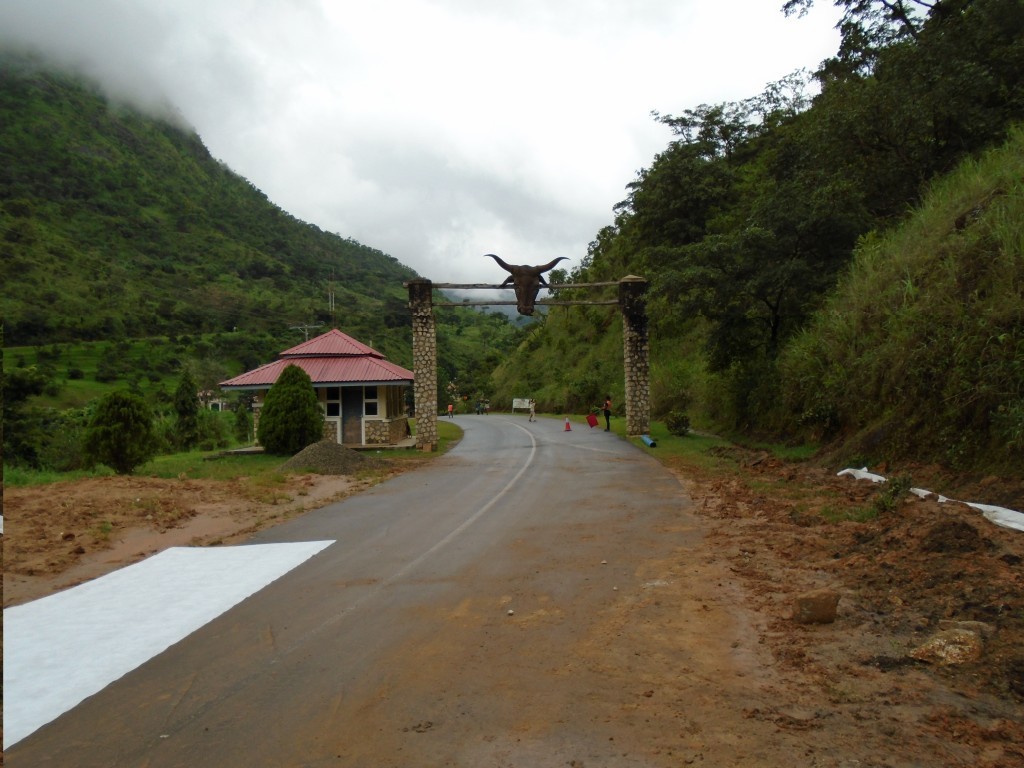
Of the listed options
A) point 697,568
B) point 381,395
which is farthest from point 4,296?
point 697,568

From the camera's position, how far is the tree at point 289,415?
83.0ft

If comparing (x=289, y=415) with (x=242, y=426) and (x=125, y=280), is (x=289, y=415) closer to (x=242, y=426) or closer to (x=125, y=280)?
(x=242, y=426)

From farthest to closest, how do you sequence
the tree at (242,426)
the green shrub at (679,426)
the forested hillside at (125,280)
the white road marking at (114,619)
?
the tree at (242,426)
the forested hillside at (125,280)
the green shrub at (679,426)
the white road marking at (114,619)

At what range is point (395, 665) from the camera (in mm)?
5426

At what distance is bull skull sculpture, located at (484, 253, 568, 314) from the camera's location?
26.9 meters

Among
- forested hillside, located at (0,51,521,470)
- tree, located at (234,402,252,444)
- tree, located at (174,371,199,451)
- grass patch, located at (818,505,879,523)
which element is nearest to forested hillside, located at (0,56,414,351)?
forested hillside, located at (0,51,521,470)

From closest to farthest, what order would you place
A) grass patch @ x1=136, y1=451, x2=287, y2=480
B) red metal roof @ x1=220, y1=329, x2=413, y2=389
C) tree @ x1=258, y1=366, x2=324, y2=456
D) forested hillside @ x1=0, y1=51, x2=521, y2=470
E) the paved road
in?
the paved road < grass patch @ x1=136, y1=451, x2=287, y2=480 < tree @ x1=258, y1=366, x2=324, y2=456 < red metal roof @ x1=220, y1=329, x2=413, y2=389 < forested hillside @ x1=0, y1=51, x2=521, y2=470

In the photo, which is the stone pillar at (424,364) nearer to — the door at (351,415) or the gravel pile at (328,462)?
the door at (351,415)

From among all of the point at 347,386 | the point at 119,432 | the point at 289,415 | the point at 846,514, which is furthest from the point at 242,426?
the point at 846,514

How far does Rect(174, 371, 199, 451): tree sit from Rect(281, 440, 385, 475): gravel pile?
23.5 meters

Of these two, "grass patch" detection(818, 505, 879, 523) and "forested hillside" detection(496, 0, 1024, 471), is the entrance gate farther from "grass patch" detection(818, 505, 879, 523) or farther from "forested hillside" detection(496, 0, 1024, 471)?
"grass patch" detection(818, 505, 879, 523)

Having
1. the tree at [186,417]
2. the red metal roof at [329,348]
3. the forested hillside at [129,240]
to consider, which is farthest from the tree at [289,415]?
the forested hillside at [129,240]

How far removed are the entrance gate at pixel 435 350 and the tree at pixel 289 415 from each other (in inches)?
160

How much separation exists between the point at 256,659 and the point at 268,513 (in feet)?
27.6
